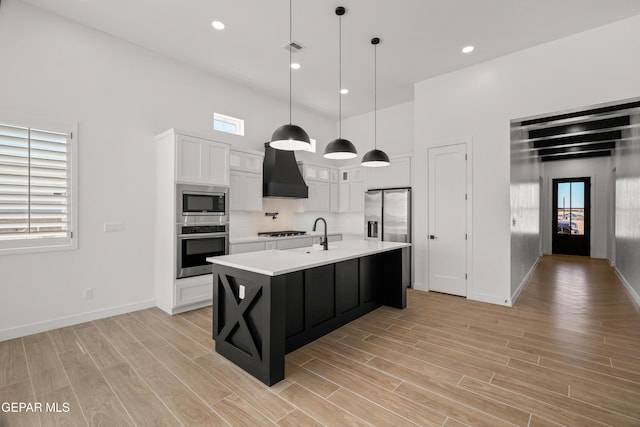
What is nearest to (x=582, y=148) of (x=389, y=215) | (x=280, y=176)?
A: (x=389, y=215)

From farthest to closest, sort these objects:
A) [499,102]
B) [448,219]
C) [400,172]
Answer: [400,172]
[448,219]
[499,102]

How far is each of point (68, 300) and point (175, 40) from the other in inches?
141

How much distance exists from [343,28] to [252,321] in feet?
11.6

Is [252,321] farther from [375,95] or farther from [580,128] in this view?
[580,128]

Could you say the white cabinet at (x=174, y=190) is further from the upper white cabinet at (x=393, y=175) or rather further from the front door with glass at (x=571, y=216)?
the front door with glass at (x=571, y=216)

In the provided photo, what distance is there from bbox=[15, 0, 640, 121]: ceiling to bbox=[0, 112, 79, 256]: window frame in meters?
1.32

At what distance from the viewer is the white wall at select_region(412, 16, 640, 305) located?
353 centimetres

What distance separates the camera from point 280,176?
17.8 ft

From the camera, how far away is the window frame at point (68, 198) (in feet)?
10.3

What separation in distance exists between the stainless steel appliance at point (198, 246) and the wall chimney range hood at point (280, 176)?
1275 millimetres

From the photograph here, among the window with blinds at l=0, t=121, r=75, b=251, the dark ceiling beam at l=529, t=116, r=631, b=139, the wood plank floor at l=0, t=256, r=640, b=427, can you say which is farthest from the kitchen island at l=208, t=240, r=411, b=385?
the dark ceiling beam at l=529, t=116, r=631, b=139

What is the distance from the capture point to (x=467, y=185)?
4.56 meters

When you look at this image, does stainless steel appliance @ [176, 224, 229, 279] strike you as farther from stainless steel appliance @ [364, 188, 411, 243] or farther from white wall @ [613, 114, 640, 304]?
white wall @ [613, 114, 640, 304]

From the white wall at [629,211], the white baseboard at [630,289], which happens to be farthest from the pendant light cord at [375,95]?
the white baseboard at [630,289]
